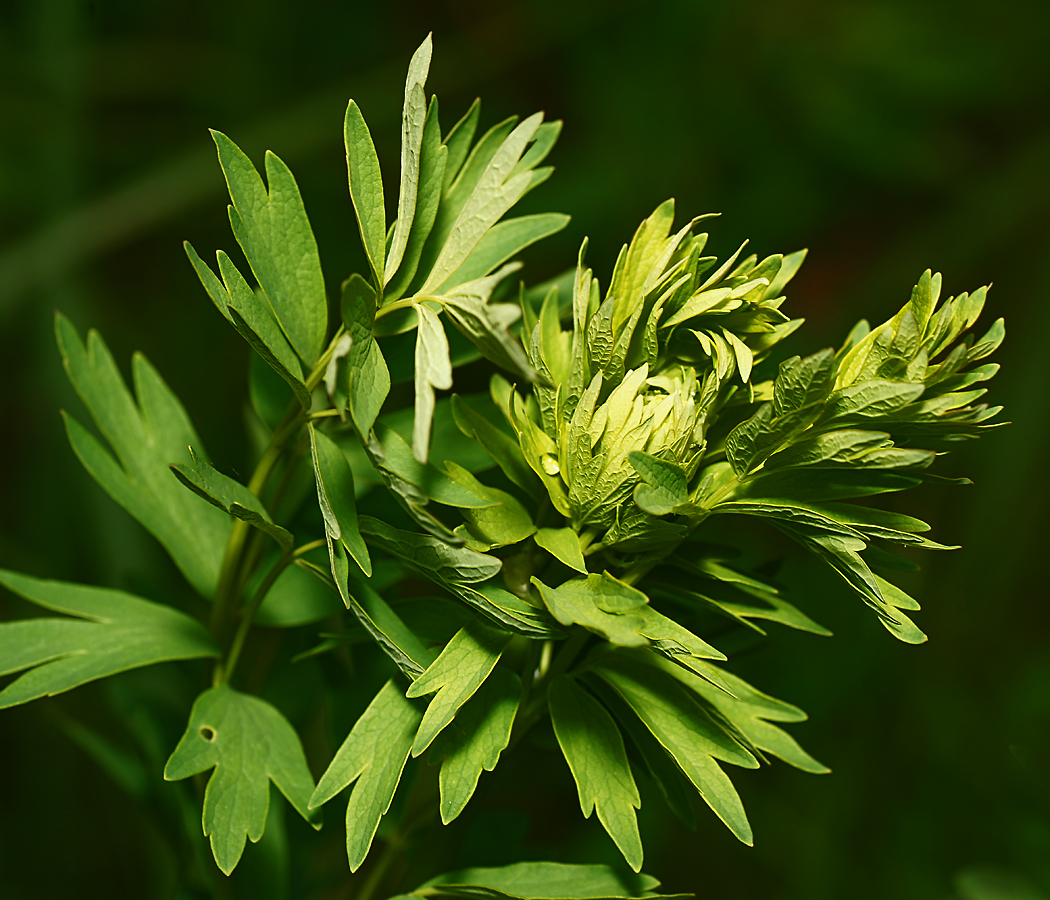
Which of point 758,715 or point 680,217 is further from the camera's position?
point 680,217

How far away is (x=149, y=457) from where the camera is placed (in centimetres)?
83

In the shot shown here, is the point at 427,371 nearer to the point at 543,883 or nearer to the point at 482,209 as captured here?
the point at 482,209

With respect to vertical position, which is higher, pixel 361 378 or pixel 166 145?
pixel 166 145

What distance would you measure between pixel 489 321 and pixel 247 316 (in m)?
0.18

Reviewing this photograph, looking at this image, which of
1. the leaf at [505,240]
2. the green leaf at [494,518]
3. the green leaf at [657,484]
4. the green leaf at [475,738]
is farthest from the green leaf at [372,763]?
the leaf at [505,240]

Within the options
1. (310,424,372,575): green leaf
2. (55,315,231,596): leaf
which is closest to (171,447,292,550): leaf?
(310,424,372,575): green leaf

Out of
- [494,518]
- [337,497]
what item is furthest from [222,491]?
[494,518]

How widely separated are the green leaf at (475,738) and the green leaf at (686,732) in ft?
0.24

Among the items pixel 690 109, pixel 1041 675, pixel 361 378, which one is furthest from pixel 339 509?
pixel 690 109

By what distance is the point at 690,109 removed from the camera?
8.50ft

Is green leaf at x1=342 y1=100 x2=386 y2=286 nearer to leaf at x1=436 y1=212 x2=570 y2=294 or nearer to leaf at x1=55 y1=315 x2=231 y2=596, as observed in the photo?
leaf at x1=436 y1=212 x2=570 y2=294

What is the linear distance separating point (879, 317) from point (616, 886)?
7.48ft

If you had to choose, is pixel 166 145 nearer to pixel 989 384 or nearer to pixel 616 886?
pixel 616 886

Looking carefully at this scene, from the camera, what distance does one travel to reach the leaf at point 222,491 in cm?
54
